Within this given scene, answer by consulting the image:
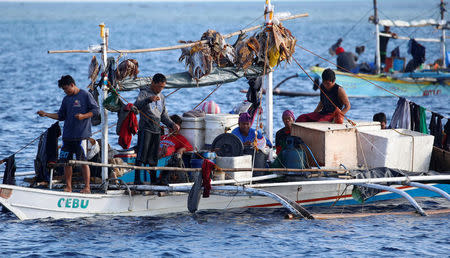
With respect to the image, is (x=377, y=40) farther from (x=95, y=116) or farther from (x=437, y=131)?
(x=95, y=116)

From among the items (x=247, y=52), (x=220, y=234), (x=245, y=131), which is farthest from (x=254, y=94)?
(x=220, y=234)

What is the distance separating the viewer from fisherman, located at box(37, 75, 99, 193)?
12.4 m

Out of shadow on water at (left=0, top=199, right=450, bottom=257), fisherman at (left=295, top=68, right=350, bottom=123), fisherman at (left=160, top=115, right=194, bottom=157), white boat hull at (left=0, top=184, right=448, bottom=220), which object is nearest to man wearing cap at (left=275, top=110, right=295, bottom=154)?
fisherman at (left=295, top=68, right=350, bottom=123)

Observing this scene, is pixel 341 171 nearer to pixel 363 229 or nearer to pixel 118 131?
pixel 363 229

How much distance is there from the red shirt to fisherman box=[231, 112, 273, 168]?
0.93m

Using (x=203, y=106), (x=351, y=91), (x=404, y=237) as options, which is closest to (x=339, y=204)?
(x=404, y=237)

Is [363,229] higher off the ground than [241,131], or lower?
lower

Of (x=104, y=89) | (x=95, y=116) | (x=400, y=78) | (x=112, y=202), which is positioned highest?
(x=400, y=78)

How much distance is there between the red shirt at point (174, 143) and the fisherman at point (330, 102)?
2.54 m

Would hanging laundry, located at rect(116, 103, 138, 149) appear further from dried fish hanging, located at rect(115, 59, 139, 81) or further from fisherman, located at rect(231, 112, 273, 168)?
fisherman, located at rect(231, 112, 273, 168)

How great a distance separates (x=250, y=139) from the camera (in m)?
13.8

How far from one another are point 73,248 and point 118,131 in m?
2.22

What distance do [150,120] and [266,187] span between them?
2526 mm

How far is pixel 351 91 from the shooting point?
113 ft
